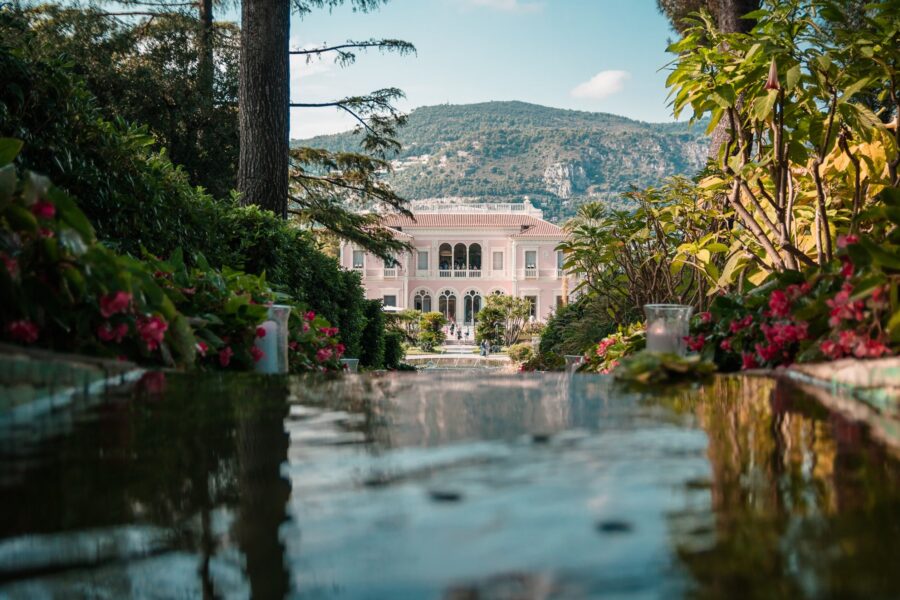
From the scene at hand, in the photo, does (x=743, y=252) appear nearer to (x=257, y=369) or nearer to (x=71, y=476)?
(x=257, y=369)

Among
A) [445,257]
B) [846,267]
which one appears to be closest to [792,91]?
[846,267]

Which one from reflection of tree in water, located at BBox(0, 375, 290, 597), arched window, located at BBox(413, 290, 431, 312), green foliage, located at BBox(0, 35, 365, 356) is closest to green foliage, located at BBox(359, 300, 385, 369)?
green foliage, located at BBox(0, 35, 365, 356)

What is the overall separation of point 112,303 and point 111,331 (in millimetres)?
78

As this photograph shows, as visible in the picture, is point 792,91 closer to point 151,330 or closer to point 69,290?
point 151,330

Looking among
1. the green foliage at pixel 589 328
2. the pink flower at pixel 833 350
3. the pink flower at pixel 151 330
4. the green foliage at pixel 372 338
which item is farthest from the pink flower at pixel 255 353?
the green foliage at pixel 372 338

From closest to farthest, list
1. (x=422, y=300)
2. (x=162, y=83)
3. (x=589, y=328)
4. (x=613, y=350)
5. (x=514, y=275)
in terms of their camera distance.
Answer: (x=613, y=350)
(x=589, y=328)
(x=162, y=83)
(x=514, y=275)
(x=422, y=300)

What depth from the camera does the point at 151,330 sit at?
5.22 feet

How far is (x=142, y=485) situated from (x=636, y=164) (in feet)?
241

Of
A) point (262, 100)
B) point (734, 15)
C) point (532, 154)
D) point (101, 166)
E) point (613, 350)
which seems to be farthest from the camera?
point (532, 154)

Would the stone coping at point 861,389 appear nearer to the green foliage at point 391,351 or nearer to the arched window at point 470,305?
the green foliage at point 391,351

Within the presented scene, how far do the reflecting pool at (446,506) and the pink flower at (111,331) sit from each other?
38cm

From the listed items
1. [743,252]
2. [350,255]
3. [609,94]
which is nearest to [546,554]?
[743,252]

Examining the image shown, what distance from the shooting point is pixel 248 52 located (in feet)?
21.1

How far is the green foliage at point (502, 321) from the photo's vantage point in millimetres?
27828
